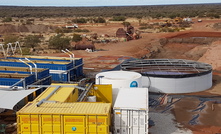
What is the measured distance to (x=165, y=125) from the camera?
58.2 feet

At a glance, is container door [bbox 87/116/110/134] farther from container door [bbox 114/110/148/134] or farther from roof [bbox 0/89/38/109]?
roof [bbox 0/89/38/109]

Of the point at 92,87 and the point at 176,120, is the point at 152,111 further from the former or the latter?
the point at 92,87

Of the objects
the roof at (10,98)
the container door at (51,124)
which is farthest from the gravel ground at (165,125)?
the roof at (10,98)

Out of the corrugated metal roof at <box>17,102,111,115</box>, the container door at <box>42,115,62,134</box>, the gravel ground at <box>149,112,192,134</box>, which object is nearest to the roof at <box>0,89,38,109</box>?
the corrugated metal roof at <box>17,102,111,115</box>

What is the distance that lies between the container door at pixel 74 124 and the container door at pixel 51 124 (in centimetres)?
29

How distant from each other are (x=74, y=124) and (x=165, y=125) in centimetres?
665

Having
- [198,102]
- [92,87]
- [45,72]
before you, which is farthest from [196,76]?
[45,72]

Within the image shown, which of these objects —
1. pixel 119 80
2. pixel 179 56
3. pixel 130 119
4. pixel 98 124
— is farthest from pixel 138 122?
pixel 179 56

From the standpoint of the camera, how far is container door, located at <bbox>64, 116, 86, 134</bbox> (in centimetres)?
1291

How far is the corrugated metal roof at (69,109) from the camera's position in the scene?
13.1 meters

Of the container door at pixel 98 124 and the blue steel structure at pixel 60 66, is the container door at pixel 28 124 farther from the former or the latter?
the blue steel structure at pixel 60 66

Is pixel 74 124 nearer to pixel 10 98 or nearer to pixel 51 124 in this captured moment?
pixel 51 124

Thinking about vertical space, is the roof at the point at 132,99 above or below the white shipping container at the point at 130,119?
above

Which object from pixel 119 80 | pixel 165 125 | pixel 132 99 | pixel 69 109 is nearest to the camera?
pixel 69 109
